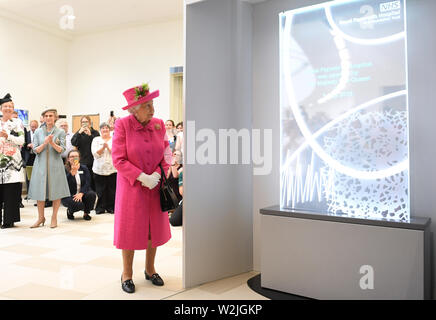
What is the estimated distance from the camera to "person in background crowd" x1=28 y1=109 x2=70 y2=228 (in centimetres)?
504

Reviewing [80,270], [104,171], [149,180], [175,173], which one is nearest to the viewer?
[149,180]

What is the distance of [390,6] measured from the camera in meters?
2.54

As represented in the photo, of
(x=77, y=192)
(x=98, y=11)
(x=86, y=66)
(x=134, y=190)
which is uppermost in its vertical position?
(x=98, y=11)

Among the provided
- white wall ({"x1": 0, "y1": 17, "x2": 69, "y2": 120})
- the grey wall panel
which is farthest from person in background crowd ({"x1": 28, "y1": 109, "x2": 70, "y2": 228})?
white wall ({"x1": 0, "y1": 17, "x2": 69, "y2": 120})

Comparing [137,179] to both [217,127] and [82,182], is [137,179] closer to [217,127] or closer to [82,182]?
[217,127]

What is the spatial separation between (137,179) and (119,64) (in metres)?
7.23

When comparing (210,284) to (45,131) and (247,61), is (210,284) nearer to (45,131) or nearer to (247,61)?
(247,61)

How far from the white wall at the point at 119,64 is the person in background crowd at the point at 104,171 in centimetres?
257

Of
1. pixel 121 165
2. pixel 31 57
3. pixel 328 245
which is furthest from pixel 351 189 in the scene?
pixel 31 57

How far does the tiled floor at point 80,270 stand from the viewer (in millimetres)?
2754

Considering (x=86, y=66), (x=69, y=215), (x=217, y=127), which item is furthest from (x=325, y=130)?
(x=86, y=66)

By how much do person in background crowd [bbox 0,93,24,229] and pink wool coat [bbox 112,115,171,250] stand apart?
279cm

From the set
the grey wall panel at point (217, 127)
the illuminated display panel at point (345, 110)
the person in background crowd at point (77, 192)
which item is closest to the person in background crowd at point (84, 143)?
the person in background crowd at point (77, 192)

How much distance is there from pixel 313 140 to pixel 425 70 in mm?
820
